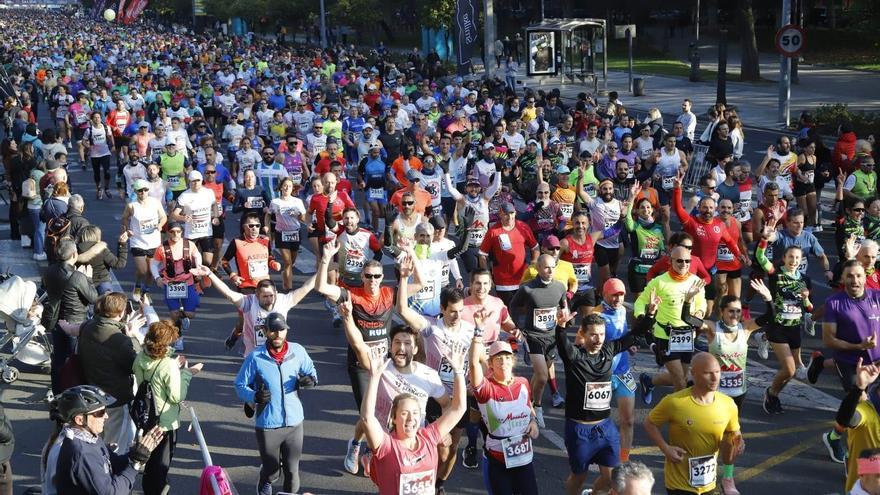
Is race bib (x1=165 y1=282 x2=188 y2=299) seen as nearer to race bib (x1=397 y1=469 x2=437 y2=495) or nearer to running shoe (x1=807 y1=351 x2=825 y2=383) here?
race bib (x1=397 y1=469 x2=437 y2=495)

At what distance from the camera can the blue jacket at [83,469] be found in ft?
20.3

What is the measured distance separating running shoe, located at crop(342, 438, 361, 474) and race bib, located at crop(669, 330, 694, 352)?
285 cm

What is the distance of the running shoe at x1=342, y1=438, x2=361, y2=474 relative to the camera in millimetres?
8875

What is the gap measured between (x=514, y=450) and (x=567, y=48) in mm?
34743

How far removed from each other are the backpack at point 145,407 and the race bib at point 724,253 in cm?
674

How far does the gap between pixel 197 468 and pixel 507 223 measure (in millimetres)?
4225

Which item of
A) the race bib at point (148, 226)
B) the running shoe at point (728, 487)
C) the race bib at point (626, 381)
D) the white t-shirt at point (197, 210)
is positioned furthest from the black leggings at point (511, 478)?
the white t-shirt at point (197, 210)

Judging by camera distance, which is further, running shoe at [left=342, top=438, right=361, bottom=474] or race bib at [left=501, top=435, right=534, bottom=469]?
running shoe at [left=342, top=438, right=361, bottom=474]

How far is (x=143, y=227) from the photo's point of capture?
1349cm

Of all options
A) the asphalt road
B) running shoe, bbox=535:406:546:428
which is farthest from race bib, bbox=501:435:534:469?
running shoe, bbox=535:406:546:428

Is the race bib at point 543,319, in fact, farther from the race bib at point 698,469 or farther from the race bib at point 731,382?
the race bib at point 698,469

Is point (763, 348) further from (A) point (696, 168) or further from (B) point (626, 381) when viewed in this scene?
(A) point (696, 168)

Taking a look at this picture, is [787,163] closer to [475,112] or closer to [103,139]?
[475,112]

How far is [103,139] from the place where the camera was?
21.4m
